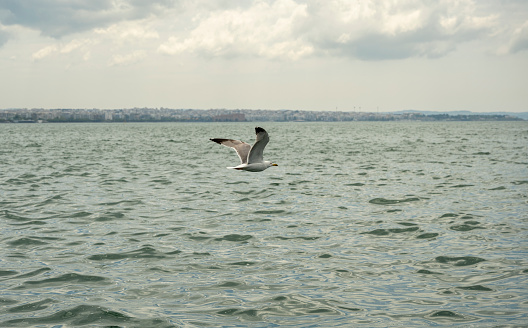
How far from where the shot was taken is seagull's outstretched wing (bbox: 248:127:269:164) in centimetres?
1282

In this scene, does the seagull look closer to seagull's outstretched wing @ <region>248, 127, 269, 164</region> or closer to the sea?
seagull's outstretched wing @ <region>248, 127, 269, 164</region>

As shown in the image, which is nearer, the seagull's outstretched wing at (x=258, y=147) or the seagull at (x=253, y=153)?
the seagull's outstretched wing at (x=258, y=147)

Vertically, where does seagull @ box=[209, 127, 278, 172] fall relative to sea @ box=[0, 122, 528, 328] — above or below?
above

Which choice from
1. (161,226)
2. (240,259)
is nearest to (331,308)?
(240,259)

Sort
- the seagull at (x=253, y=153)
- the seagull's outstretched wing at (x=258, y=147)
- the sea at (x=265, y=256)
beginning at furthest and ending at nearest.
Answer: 1. the seagull at (x=253, y=153)
2. the seagull's outstretched wing at (x=258, y=147)
3. the sea at (x=265, y=256)

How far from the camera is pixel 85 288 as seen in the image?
9.87m

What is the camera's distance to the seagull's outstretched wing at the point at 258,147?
1282 cm

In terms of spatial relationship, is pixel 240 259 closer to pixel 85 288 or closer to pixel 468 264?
pixel 85 288

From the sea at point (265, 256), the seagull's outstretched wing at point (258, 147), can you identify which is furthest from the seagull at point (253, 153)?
the sea at point (265, 256)

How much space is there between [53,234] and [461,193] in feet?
49.5

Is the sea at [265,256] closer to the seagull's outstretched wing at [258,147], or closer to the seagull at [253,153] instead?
the seagull at [253,153]

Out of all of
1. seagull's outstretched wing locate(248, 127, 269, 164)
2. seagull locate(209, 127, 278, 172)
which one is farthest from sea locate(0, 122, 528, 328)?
seagull's outstretched wing locate(248, 127, 269, 164)

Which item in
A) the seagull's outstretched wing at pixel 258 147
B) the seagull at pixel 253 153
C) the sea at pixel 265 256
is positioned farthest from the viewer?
the seagull at pixel 253 153

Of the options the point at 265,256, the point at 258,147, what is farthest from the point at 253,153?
the point at 265,256
